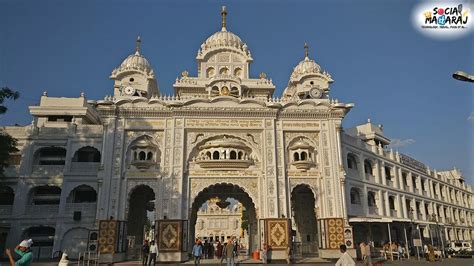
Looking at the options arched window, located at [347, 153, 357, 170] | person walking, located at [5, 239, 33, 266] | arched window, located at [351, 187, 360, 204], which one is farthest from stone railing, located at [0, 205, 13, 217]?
arched window, located at [347, 153, 357, 170]

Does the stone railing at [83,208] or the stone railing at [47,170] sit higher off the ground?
the stone railing at [47,170]

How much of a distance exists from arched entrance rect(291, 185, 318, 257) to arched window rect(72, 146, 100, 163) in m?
15.3

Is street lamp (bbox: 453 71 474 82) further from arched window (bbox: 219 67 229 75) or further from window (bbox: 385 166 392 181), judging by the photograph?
window (bbox: 385 166 392 181)

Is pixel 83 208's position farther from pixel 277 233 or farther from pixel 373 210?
pixel 373 210

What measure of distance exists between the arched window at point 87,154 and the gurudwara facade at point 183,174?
0.26 ft

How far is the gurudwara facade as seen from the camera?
75.5ft

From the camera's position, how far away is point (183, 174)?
23641 millimetres

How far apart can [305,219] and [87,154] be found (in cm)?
1730

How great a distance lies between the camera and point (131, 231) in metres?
26.7

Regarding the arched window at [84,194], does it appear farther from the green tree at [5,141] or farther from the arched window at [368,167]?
the arched window at [368,167]

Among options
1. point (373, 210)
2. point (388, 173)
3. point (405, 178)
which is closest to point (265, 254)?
point (373, 210)

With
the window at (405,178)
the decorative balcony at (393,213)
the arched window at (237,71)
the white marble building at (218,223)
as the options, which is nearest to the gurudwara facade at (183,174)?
the arched window at (237,71)

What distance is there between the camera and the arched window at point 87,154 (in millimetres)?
27638

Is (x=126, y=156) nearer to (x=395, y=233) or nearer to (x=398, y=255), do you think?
(x=398, y=255)
